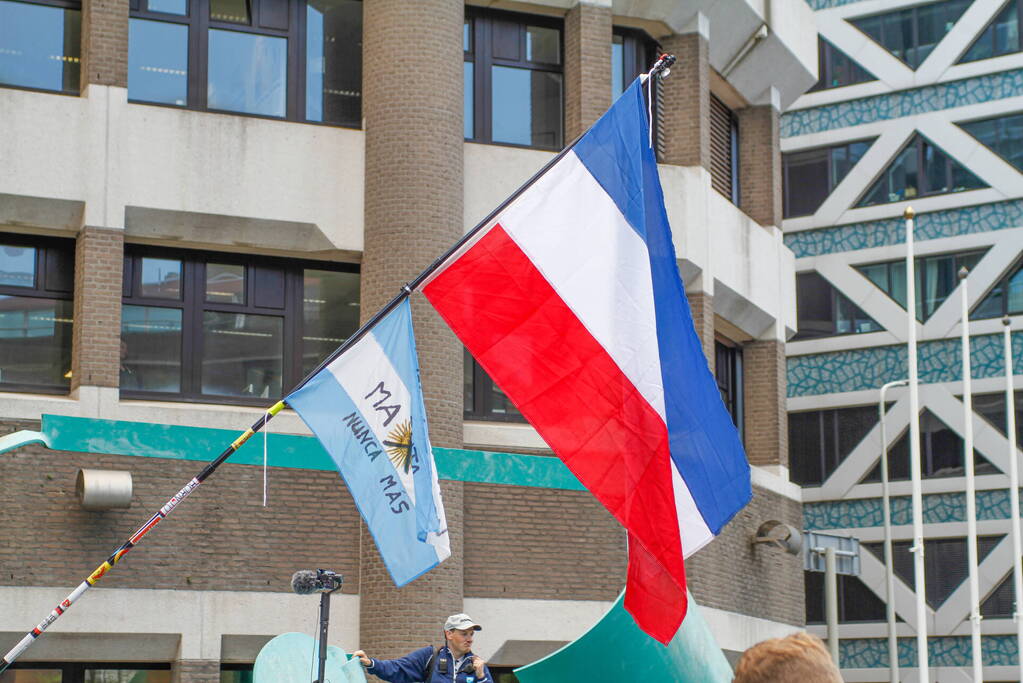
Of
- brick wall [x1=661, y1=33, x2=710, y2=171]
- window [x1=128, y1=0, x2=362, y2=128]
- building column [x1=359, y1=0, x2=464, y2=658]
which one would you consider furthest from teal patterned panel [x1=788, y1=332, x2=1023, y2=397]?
window [x1=128, y1=0, x2=362, y2=128]

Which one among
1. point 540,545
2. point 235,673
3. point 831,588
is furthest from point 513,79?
point 831,588

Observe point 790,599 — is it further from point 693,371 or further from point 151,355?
point 693,371

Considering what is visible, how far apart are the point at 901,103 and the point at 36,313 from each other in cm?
2978

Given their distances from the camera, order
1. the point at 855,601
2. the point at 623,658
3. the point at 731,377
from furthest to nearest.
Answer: the point at 855,601 → the point at 731,377 → the point at 623,658

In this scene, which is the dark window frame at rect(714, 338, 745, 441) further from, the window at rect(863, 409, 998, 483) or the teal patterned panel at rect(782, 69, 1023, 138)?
the teal patterned panel at rect(782, 69, 1023, 138)

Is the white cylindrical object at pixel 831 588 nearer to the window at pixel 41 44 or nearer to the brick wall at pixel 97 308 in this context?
the brick wall at pixel 97 308

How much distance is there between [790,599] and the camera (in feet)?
95.0

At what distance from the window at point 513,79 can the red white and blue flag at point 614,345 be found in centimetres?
1196

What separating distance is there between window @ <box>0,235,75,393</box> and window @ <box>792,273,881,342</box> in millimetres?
27527

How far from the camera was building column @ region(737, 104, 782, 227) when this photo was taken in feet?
97.6

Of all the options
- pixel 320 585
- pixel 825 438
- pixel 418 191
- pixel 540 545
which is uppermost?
pixel 418 191

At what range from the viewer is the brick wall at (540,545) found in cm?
2277

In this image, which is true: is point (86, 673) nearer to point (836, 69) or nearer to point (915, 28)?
point (836, 69)

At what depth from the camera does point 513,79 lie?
24.9 m
